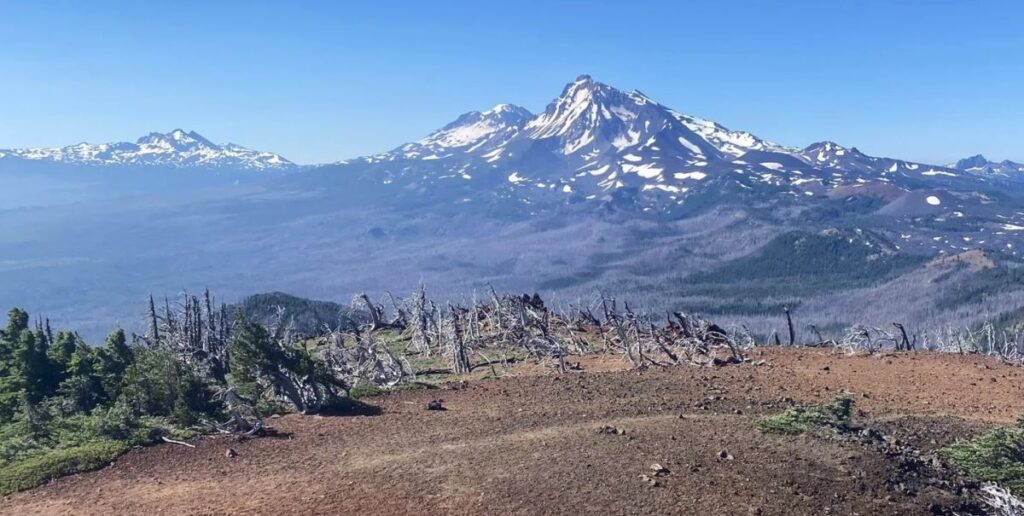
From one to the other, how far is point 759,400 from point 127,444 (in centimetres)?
1653

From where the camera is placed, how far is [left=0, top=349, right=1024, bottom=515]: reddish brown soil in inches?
632

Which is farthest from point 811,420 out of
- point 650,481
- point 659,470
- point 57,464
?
point 57,464

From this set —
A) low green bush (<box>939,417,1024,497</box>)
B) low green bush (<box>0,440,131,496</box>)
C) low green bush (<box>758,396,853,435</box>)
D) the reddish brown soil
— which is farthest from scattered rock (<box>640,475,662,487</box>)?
low green bush (<box>0,440,131,496</box>)

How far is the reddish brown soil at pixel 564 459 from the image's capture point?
1605 cm

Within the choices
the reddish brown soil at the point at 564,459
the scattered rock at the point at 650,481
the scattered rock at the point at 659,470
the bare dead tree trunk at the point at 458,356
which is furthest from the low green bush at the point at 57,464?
the bare dead tree trunk at the point at 458,356

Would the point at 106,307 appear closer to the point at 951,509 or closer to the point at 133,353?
the point at 133,353

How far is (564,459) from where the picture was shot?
18047mm

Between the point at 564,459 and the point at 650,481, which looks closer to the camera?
the point at 650,481

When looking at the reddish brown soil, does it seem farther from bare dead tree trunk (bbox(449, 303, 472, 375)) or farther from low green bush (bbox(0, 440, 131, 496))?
bare dead tree trunk (bbox(449, 303, 472, 375))

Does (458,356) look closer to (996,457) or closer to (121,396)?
(121,396)

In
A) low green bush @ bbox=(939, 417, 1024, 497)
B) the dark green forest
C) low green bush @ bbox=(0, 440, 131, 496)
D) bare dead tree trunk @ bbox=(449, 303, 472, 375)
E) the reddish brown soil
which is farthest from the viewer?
bare dead tree trunk @ bbox=(449, 303, 472, 375)

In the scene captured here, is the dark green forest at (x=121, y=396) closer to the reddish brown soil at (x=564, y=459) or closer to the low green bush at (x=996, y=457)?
the reddish brown soil at (x=564, y=459)

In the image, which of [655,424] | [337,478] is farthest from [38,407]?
[655,424]

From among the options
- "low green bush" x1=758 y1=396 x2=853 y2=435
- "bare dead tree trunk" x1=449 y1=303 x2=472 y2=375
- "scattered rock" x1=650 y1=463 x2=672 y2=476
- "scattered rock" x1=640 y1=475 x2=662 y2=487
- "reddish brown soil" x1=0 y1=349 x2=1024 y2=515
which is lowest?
"bare dead tree trunk" x1=449 y1=303 x2=472 y2=375
